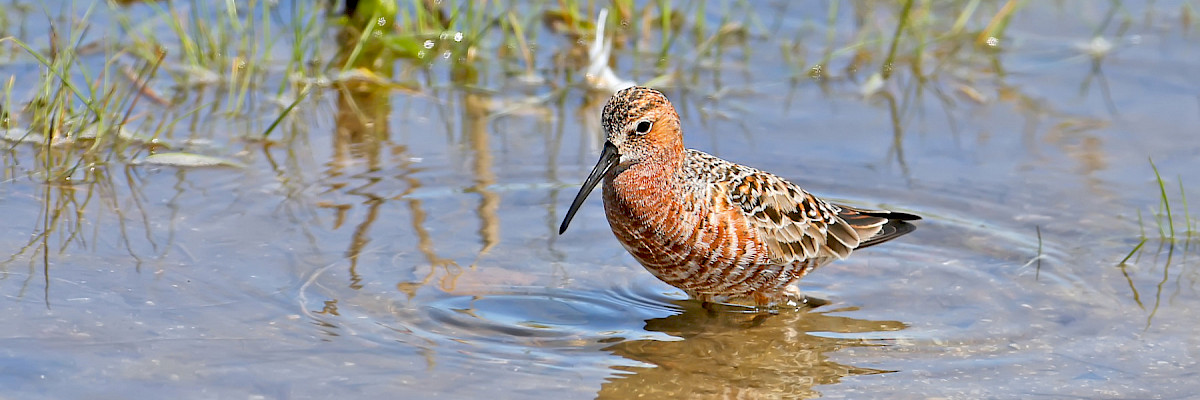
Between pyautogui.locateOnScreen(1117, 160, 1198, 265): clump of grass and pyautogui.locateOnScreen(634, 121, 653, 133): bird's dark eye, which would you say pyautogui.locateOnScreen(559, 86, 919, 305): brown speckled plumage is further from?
pyautogui.locateOnScreen(1117, 160, 1198, 265): clump of grass

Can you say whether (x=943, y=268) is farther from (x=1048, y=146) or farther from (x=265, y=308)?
(x=265, y=308)

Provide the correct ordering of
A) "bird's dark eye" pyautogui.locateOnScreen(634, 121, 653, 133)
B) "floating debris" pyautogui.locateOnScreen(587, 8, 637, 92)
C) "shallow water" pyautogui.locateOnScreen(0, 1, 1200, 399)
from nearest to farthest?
"shallow water" pyautogui.locateOnScreen(0, 1, 1200, 399)
"bird's dark eye" pyautogui.locateOnScreen(634, 121, 653, 133)
"floating debris" pyautogui.locateOnScreen(587, 8, 637, 92)

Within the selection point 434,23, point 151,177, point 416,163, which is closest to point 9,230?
point 151,177

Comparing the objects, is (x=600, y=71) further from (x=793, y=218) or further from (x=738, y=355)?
(x=738, y=355)

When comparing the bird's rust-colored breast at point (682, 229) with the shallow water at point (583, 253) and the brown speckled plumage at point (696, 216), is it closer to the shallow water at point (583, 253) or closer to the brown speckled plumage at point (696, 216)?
the brown speckled plumage at point (696, 216)

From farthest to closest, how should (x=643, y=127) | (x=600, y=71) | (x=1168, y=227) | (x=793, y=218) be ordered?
(x=600, y=71)
(x=1168, y=227)
(x=793, y=218)
(x=643, y=127)

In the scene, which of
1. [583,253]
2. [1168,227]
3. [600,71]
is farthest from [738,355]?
[600,71]

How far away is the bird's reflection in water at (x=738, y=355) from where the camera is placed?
516 centimetres

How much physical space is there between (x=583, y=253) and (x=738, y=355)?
3.95 feet

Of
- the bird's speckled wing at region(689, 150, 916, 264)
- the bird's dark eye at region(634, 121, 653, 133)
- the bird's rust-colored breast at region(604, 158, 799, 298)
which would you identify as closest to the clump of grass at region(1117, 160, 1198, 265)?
the bird's speckled wing at region(689, 150, 916, 264)

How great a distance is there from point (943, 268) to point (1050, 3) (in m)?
4.63

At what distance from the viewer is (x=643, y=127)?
5.77 metres

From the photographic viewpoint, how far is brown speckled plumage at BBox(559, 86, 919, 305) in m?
5.77

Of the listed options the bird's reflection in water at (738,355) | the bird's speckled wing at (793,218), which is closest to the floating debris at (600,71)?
the bird's speckled wing at (793,218)
